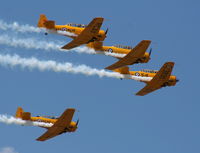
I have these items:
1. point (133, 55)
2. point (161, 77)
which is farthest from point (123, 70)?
point (161, 77)

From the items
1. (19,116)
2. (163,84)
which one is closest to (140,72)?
(163,84)

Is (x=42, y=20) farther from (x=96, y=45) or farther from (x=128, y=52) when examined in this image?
(x=128, y=52)

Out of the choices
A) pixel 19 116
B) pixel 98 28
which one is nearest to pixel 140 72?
pixel 98 28

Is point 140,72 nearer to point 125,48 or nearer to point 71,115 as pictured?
point 125,48

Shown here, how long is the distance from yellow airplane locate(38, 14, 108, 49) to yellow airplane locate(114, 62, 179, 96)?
9.17 m

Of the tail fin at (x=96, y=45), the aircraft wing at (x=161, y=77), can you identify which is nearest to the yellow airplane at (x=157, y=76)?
the aircraft wing at (x=161, y=77)

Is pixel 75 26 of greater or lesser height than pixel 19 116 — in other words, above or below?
above

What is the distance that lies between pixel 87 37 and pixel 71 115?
1168cm

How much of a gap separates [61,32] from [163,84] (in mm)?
18208

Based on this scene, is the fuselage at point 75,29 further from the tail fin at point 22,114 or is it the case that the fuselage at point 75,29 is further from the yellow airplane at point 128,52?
the tail fin at point 22,114

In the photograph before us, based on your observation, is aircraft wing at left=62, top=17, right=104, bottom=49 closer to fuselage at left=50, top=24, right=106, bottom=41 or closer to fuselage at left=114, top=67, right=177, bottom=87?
fuselage at left=50, top=24, right=106, bottom=41

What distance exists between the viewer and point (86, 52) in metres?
113

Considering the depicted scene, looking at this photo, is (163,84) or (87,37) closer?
(87,37)

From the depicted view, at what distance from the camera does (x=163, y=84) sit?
11694 cm
